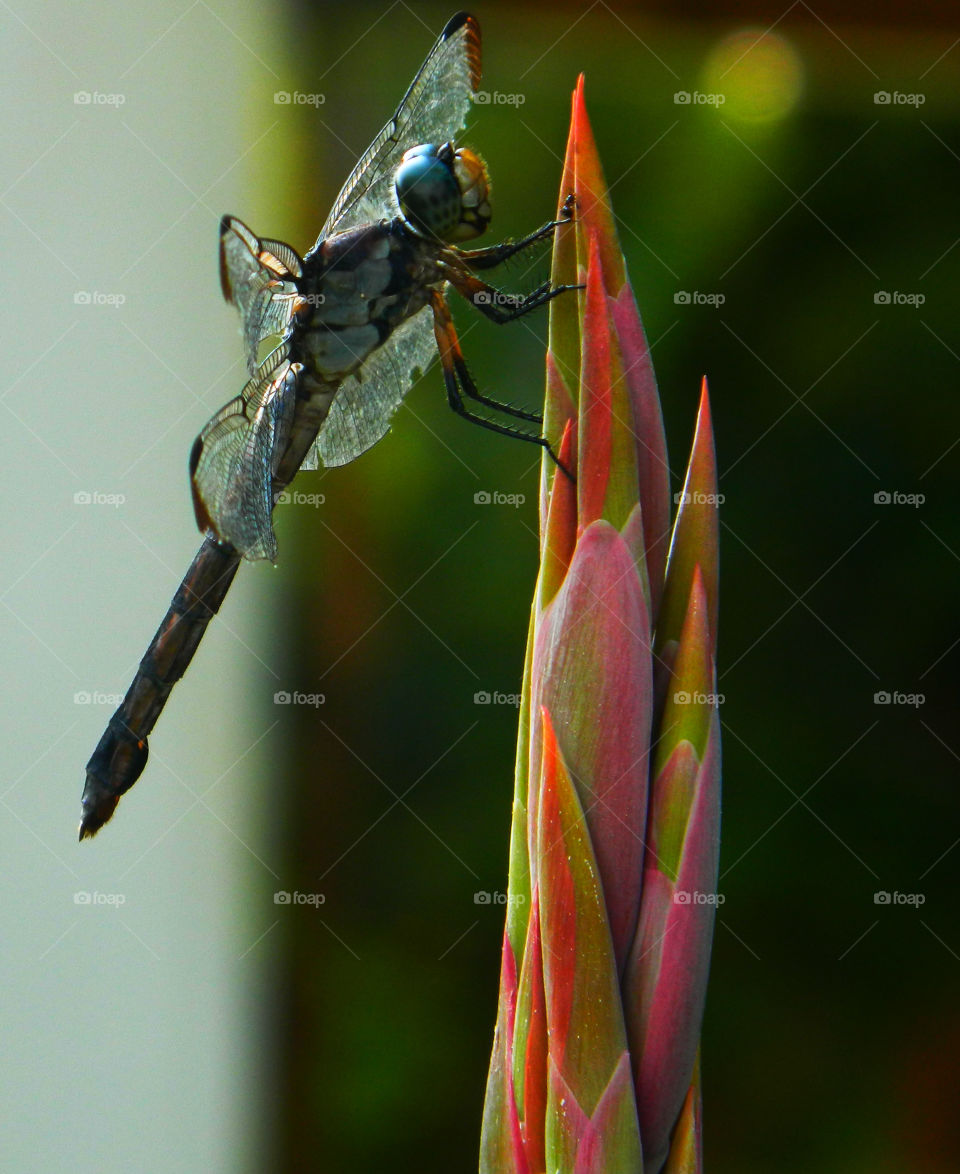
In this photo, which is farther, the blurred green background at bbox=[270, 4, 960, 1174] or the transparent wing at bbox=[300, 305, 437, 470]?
the blurred green background at bbox=[270, 4, 960, 1174]

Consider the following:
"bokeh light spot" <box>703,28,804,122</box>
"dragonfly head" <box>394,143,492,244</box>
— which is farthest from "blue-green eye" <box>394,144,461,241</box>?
"bokeh light spot" <box>703,28,804,122</box>

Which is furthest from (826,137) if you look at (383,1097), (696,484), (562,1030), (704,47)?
(383,1097)

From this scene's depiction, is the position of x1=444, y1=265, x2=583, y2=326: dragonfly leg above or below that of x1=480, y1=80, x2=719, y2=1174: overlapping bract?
above

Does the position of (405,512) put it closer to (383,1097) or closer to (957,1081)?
(383,1097)

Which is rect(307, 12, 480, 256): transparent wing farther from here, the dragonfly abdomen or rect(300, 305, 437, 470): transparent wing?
the dragonfly abdomen

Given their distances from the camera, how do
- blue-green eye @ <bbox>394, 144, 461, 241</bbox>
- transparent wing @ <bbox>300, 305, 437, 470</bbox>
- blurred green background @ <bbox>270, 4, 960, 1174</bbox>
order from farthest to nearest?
blurred green background @ <bbox>270, 4, 960, 1174</bbox>, transparent wing @ <bbox>300, 305, 437, 470</bbox>, blue-green eye @ <bbox>394, 144, 461, 241</bbox>

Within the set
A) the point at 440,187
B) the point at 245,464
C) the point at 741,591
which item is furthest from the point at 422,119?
the point at 741,591

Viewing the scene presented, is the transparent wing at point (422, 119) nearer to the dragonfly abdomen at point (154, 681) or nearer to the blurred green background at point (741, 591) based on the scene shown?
the dragonfly abdomen at point (154, 681)
